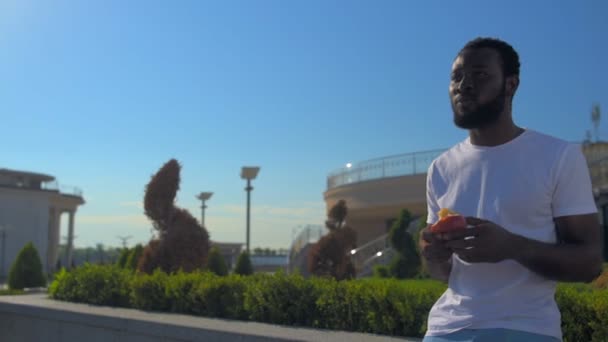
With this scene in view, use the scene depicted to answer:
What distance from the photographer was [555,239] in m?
1.94

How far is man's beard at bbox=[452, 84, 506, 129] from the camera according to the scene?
2.03 m

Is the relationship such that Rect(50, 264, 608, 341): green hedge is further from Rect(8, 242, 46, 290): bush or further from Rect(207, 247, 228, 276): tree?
Rect(207, 247, 228, 276): tree

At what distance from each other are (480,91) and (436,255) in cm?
55

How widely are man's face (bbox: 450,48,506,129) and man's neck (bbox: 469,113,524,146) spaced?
3 cm

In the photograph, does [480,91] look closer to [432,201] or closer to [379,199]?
[432,201]

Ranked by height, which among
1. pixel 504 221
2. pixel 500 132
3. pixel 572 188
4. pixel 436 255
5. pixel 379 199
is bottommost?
pixel 436 255

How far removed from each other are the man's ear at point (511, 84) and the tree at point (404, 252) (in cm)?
1638

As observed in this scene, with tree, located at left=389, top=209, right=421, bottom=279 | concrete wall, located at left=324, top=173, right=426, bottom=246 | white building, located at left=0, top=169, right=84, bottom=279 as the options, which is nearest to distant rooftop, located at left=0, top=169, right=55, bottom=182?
white building, located at left=0, top=169, right=84, bottom=279

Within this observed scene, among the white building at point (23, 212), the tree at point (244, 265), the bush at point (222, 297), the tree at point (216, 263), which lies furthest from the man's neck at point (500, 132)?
the white building at point (23, 212)

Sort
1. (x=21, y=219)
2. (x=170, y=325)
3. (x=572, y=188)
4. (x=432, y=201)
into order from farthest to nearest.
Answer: (x=21, y=219) → (x=170, y=325) → (x=432, y=201) → (x=572, y=188)

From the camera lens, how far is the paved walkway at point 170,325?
4957 millimetres

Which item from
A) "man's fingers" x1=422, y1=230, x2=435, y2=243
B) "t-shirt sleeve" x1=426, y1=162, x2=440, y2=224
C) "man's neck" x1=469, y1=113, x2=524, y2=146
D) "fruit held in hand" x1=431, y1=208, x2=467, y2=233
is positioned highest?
"man's neck" x1=469, y1=113, x2=524, y2=146

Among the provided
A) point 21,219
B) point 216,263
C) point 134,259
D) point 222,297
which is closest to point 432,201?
point 222,297

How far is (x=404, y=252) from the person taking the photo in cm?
1842
